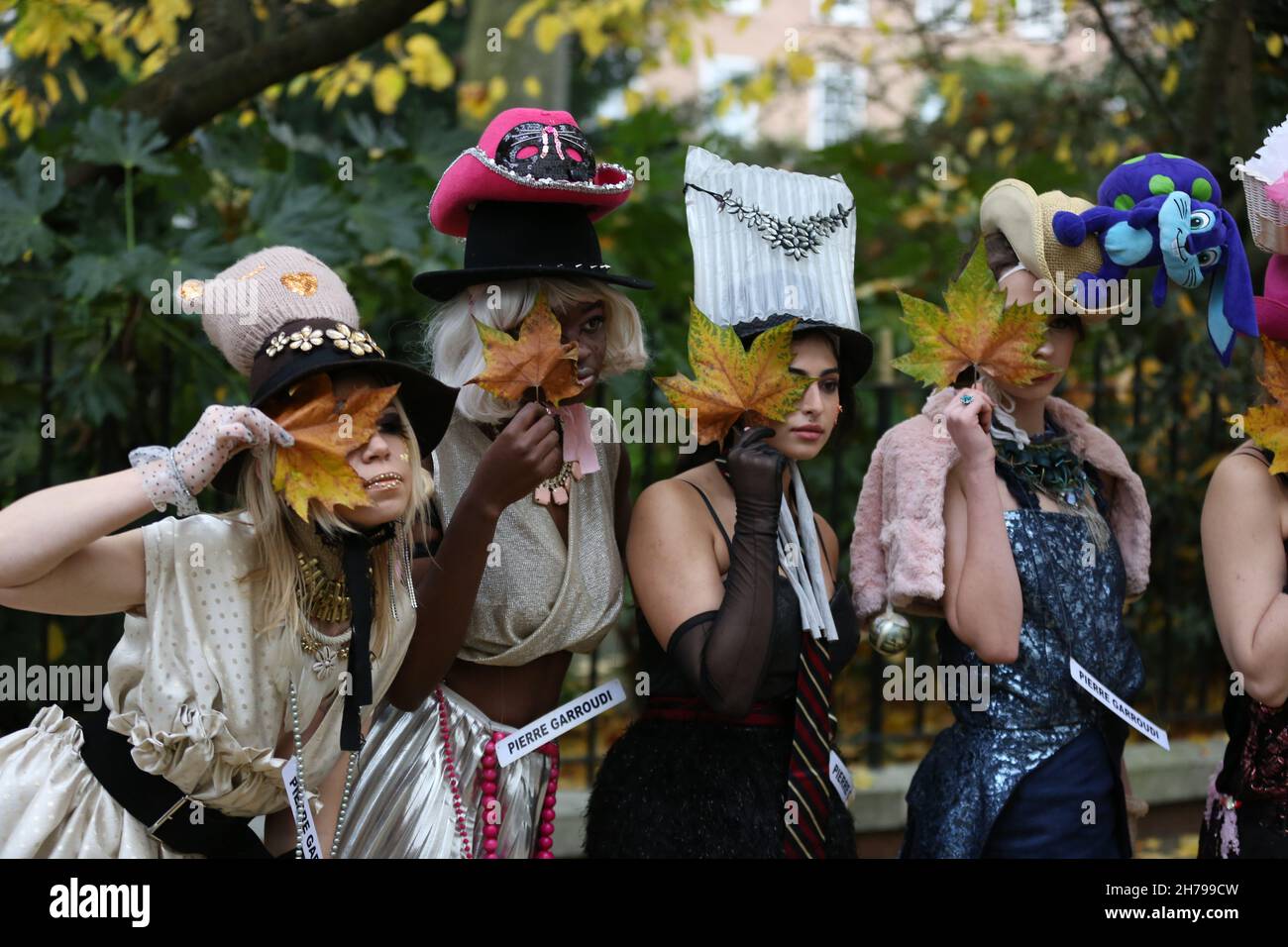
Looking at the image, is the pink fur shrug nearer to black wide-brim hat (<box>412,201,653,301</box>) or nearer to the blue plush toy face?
the blue plush toy face

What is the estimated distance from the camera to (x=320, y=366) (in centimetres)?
242

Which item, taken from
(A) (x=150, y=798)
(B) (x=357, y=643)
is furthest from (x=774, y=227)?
(A) (x=150, y=798)

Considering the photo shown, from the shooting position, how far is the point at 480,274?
9.28 ft

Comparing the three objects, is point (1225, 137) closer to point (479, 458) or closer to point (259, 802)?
point (479, 458)

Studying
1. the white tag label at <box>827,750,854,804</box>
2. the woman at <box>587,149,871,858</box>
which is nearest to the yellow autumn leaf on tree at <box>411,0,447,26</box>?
the woman at <box>587,149,871,858</box>

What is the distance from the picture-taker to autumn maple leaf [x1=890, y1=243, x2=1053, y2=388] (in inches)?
111

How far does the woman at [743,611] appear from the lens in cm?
271

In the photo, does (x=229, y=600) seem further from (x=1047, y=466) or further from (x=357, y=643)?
(x=1047, y=466)

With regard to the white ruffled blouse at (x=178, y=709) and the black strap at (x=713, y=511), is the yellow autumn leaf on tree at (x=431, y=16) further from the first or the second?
the white ruffled blouse at (x=178, y=709)

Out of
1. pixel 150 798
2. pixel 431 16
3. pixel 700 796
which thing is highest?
pixel 431 16

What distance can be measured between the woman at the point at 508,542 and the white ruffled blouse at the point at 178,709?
386mm

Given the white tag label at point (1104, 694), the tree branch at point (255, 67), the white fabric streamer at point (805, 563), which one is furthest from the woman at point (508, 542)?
the tree branch at point (255, 67)

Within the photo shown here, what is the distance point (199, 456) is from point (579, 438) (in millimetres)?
828
